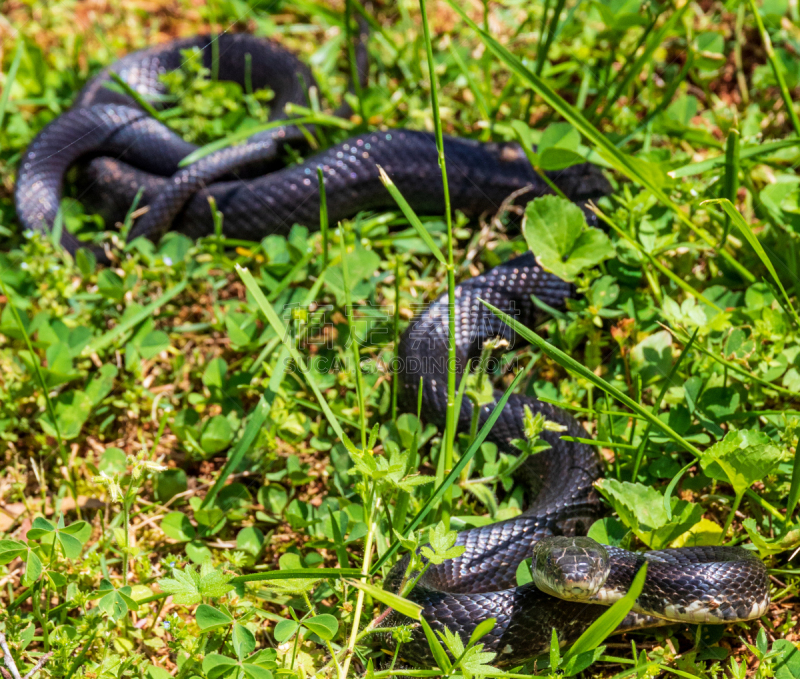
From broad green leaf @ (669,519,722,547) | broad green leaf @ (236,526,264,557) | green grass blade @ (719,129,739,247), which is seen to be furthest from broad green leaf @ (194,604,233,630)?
green grass blade @ (719,129,739,247)

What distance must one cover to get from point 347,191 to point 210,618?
2.84 meters

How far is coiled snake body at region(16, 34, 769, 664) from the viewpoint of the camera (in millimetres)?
3191

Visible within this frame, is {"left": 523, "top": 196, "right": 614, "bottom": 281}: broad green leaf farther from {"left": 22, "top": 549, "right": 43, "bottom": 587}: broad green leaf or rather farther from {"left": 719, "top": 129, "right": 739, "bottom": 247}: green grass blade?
{"left": 22, "top": 549, "right": 43, "bottom": 587}: broad green leaf

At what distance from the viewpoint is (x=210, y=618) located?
2564 millimetres

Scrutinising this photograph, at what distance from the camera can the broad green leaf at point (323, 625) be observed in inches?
99.4

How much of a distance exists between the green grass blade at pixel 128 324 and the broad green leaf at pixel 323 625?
1.98m

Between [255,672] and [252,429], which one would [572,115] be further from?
[255,672]

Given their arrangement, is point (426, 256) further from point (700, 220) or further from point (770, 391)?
point (770, 391)

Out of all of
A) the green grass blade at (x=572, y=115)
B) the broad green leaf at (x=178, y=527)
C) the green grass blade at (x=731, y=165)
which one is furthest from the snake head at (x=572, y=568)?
the green grass blade at (x=731, y=165)

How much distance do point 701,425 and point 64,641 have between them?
2.78 metres

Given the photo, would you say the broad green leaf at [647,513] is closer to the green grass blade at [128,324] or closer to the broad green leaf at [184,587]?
A: the broad green leaf at [184,587]

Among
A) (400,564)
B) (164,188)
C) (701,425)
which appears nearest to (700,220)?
(701,425)

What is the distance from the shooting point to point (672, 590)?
2668 mm

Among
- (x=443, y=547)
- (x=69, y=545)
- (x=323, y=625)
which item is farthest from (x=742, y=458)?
(x=69, y=545)
